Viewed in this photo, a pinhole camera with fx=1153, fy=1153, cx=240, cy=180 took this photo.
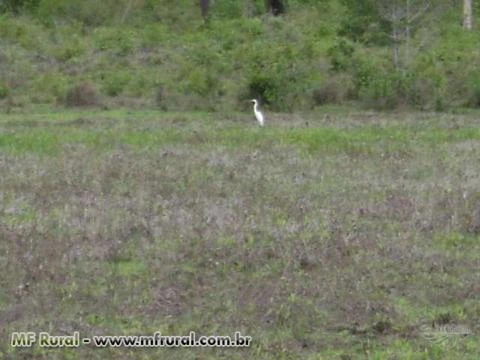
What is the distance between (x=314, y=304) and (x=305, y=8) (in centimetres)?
2787

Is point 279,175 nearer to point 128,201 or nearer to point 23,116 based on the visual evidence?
point 128,201

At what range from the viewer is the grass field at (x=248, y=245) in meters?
7.77

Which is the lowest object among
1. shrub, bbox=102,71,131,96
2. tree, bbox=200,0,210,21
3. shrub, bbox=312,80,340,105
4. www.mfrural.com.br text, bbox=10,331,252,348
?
shrub, bbox=312,80,340,105

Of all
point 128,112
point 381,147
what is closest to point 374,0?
point 128,112

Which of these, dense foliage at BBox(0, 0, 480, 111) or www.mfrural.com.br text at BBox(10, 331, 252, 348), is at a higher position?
www.mfrural.com.br text at BBox(10, 331, 252, 348)

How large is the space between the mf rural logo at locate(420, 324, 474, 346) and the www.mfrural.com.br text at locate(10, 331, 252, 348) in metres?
1.21

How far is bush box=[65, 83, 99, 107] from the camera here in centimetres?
2300

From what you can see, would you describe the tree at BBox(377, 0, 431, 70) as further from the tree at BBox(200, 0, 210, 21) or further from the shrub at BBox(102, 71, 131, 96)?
the tree at BBox(200, 0, 210, 21)

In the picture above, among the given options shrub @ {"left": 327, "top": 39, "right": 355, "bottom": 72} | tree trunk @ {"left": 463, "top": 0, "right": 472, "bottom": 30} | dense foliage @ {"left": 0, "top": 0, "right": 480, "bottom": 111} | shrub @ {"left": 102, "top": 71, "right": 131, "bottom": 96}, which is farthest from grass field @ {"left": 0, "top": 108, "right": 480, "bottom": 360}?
tree trunk @ {"left": 463, "top": 0, "right": 472, "bottom": 30}

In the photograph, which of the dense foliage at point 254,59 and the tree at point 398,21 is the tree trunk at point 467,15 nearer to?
the dense foliage at point 254,59

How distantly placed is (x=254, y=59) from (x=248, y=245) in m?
14.4

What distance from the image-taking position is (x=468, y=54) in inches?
1026

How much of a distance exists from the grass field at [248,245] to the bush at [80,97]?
21.0 ft

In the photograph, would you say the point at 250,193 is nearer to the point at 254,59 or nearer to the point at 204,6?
the point at 254,59
